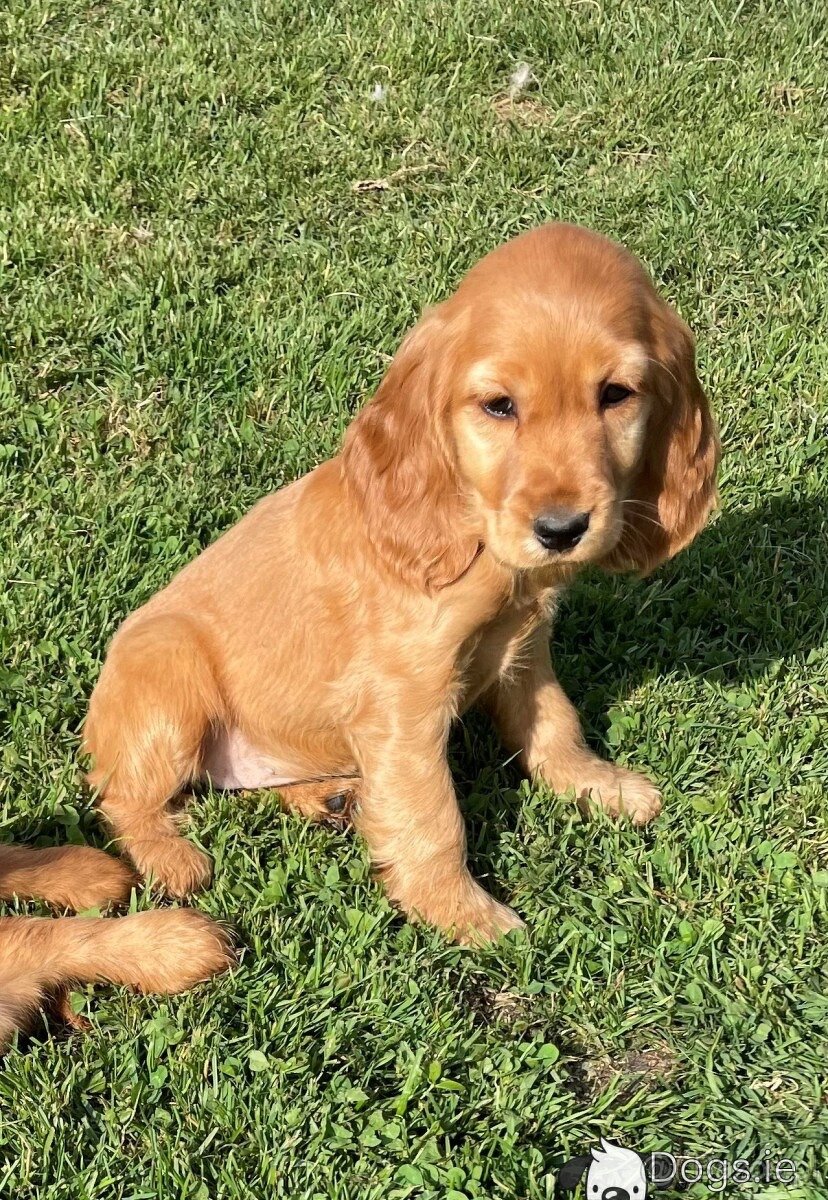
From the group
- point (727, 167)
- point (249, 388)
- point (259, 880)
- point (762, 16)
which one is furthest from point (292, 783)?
point (762, 16)

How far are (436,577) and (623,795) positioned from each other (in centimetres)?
114

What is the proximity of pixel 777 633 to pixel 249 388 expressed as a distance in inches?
101

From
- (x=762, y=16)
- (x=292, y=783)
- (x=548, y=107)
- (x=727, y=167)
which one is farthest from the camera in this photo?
(x=762, y=16)

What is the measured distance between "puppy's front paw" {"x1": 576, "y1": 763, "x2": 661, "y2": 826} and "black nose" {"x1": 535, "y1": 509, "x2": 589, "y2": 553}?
4.13 feet

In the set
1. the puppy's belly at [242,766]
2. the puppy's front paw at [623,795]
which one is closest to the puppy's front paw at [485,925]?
the puppy's front paw at [623,795]

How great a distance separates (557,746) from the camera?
3.90 metres

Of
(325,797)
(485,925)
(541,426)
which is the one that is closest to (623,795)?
(485,925)

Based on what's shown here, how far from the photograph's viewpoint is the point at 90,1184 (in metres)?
2.78

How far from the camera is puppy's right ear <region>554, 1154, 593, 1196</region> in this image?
2.82 meters

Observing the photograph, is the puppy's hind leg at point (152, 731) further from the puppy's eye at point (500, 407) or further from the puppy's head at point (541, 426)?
the puppy's eye at point (500, 407)

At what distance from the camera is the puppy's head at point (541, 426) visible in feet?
9.41

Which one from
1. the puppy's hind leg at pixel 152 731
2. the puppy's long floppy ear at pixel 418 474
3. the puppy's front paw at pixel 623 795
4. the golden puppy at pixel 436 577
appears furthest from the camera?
the puppy's front paw at pixel 623 795

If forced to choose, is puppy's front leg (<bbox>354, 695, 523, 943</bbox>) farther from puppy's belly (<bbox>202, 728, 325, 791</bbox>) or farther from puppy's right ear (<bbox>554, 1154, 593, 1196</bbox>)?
puppy's right ear (<bbox>554, 1154, 593, 1196</bbox>)

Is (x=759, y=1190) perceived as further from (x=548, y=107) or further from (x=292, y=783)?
(x=548, y=107)
